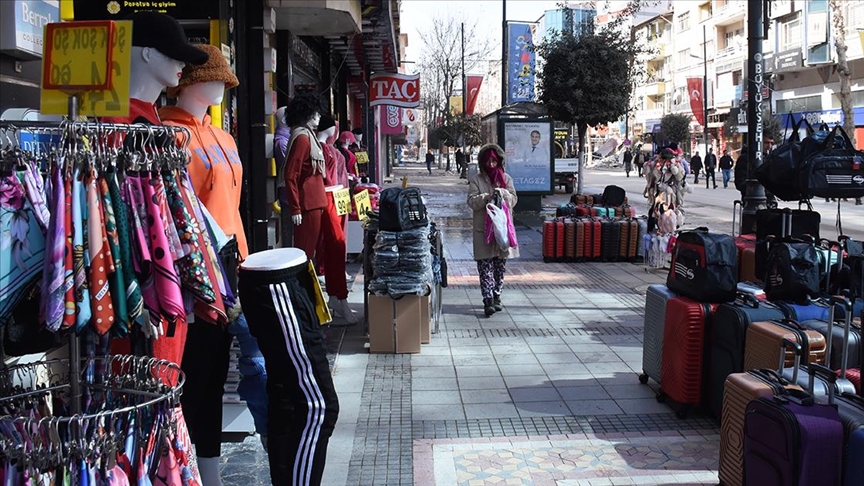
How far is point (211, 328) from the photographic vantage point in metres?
3.55

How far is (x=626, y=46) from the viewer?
70.5ft

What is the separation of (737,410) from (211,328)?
244 centimetres

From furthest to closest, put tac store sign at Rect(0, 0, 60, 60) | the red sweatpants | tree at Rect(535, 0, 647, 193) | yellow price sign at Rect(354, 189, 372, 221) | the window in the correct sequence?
the window < tree at Rect(535, 0, 647, 193) < yellow price sign at Rect(354, 189, 372, 221) < the red sweatpants < tac store sign at Rect(0, 0, 60, 60)

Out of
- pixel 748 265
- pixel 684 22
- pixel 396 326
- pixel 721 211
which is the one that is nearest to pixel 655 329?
pixel 748 265

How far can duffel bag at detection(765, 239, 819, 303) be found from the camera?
200 inches

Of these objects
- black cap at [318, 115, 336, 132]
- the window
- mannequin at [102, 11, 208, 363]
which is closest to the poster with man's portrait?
black cap at [318, 115, 336, 132]

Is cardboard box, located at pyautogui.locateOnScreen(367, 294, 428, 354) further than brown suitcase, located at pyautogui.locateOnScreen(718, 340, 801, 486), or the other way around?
cardboard box, located at pyautogui.locateOnScreen(367, 294, 428, 354)

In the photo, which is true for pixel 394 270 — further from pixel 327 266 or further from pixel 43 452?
pixel 43 452

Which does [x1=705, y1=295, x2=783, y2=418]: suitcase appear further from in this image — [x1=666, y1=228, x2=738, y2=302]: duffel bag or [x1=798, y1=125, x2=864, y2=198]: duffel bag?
[x1=798, y1=125, x2=864, y2=198]: duffel bag

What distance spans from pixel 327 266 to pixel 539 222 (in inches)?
460

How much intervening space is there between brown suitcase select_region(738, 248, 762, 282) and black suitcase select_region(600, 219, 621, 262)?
525 cm

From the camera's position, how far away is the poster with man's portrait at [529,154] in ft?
66.0

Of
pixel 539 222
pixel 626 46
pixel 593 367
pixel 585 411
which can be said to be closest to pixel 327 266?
pixel 593 367

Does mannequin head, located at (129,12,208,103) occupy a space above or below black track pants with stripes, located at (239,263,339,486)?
above
